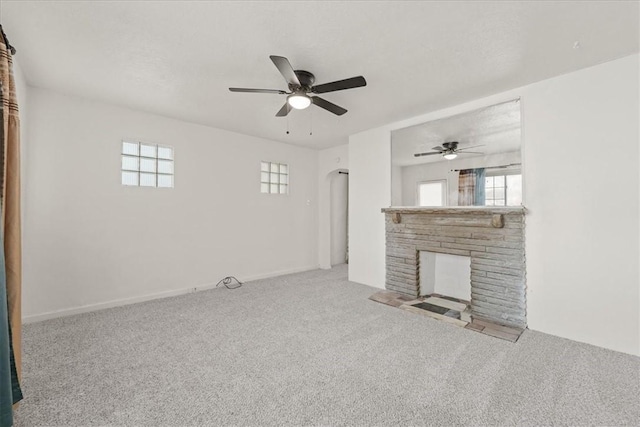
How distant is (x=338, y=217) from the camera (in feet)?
21.5

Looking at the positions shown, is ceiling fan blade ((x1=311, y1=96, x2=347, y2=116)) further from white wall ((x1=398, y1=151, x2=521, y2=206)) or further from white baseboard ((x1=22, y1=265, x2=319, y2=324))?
white baseboard ((x1=22, y1=265, x2=319, y2=324))

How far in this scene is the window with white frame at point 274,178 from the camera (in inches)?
203

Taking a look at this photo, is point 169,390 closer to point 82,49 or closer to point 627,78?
point 82,49

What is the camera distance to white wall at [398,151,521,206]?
3.14 m

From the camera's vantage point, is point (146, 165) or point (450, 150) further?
point (146, 165)

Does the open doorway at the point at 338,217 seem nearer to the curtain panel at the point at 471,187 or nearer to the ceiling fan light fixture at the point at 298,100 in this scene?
the curtain panel at the point at 471,187

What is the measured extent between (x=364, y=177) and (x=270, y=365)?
3.25 metres

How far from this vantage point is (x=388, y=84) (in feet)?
9.60

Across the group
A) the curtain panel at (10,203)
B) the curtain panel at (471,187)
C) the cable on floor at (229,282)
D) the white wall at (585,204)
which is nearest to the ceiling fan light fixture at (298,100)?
the curtain panel at (10,203)

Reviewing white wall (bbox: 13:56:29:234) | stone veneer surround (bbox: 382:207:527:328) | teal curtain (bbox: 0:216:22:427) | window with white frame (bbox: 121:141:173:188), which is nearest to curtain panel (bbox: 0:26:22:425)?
teal curtain (bbox: 0:216:22:427)

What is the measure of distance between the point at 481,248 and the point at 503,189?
72cm

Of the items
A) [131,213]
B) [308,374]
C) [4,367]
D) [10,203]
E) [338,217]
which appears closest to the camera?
[4,367]

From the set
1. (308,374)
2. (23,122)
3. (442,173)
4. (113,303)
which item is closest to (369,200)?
(442,173)

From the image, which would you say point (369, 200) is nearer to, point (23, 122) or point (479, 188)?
point (479, 188)
